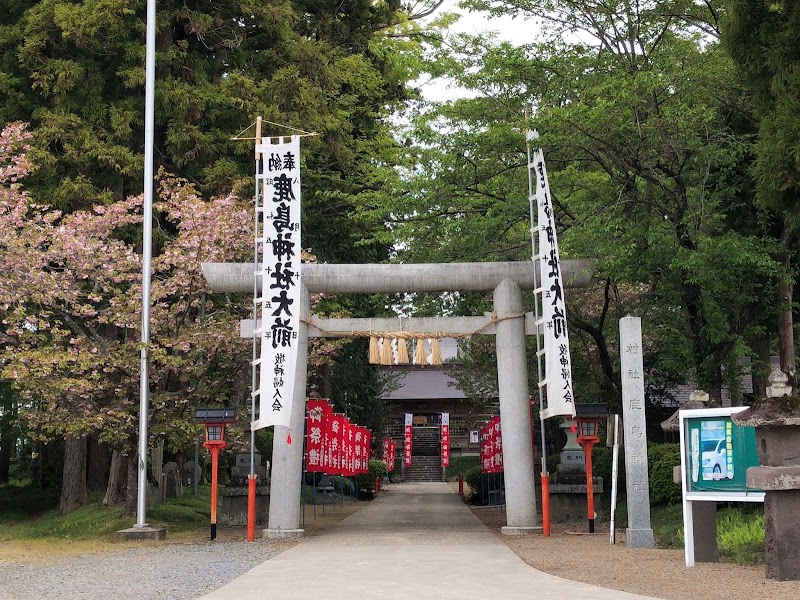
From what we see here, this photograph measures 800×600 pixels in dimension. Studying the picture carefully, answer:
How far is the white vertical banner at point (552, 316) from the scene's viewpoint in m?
14.1

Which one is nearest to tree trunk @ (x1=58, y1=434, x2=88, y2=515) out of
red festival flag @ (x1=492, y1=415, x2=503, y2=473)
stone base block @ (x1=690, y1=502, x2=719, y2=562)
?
red festival flag @ (x1=492, y1=415, x2=503, y2=473)

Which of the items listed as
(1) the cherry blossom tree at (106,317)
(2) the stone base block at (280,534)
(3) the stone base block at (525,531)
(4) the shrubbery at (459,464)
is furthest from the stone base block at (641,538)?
(4) the shrubbery at (459,464)

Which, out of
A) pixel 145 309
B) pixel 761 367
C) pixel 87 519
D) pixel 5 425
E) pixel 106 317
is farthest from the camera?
pixel 5 425

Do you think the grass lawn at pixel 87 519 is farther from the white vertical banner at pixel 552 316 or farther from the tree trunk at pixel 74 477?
the white vertical banner at pixel 552 316

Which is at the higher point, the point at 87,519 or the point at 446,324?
the point at 446,324

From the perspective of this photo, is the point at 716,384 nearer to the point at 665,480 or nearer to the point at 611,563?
the point at 665,480

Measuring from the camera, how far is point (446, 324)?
50.6ft

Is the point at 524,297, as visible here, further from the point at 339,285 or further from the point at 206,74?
the point at 206,74

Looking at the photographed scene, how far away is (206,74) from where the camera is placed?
20203 millimetres

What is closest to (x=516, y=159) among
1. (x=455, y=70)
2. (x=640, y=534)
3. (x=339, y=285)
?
(x=455, y=70)

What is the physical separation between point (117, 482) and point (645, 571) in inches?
481

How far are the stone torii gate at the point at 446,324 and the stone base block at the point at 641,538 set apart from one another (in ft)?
10.2

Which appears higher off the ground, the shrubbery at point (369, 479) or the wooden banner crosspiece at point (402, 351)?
the wooden banner crosspiece at point (402, 351)

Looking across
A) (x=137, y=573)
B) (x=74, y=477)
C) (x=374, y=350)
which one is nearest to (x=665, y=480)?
(x=374, y=350)
